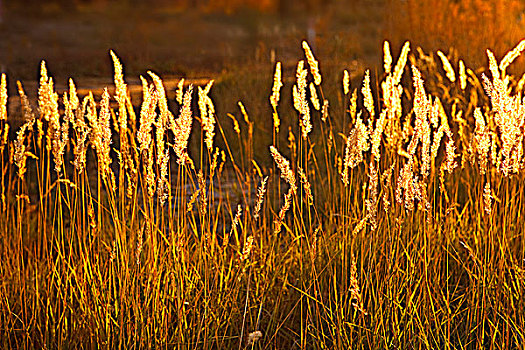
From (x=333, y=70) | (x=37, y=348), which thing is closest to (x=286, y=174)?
(x=37, y=348)

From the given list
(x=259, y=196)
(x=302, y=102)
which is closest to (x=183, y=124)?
(x=259, y=196)

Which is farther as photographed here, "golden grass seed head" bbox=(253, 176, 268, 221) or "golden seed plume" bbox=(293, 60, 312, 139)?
"golden seed plume" bbox=(293, 60, 312, 139)

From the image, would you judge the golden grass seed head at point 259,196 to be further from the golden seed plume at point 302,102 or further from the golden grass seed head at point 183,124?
the golden seed plume at point 302,102

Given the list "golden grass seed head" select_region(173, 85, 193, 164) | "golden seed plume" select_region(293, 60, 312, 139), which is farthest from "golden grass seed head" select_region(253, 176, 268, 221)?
"golden seed plume" select_region(293, 60, 312, 139)

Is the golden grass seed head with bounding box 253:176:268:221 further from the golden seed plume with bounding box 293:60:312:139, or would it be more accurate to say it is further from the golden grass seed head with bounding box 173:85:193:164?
the golden seed plume with bounding box 293:60:312:139

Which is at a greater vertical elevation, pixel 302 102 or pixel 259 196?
pixel 302 102

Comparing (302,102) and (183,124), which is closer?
(183,124)

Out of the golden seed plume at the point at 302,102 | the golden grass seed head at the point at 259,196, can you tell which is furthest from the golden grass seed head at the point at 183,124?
the golden seed plume at the point at 302,102

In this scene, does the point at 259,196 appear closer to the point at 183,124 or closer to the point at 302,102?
the point at 183,124

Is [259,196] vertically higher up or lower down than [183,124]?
lower down

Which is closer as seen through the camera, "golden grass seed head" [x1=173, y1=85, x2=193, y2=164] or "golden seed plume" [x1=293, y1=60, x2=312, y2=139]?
"golden grass seed head" [x1=173, y1=85, x2=193, y2=164]

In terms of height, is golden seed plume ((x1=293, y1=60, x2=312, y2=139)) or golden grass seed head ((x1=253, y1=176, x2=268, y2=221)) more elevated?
golden seed plume ((x1=293, y1=60, x2=312, y2=139))

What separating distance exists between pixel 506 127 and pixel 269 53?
7.07 m

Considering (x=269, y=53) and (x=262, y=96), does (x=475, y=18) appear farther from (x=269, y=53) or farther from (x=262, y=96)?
(x=269, y=53)
